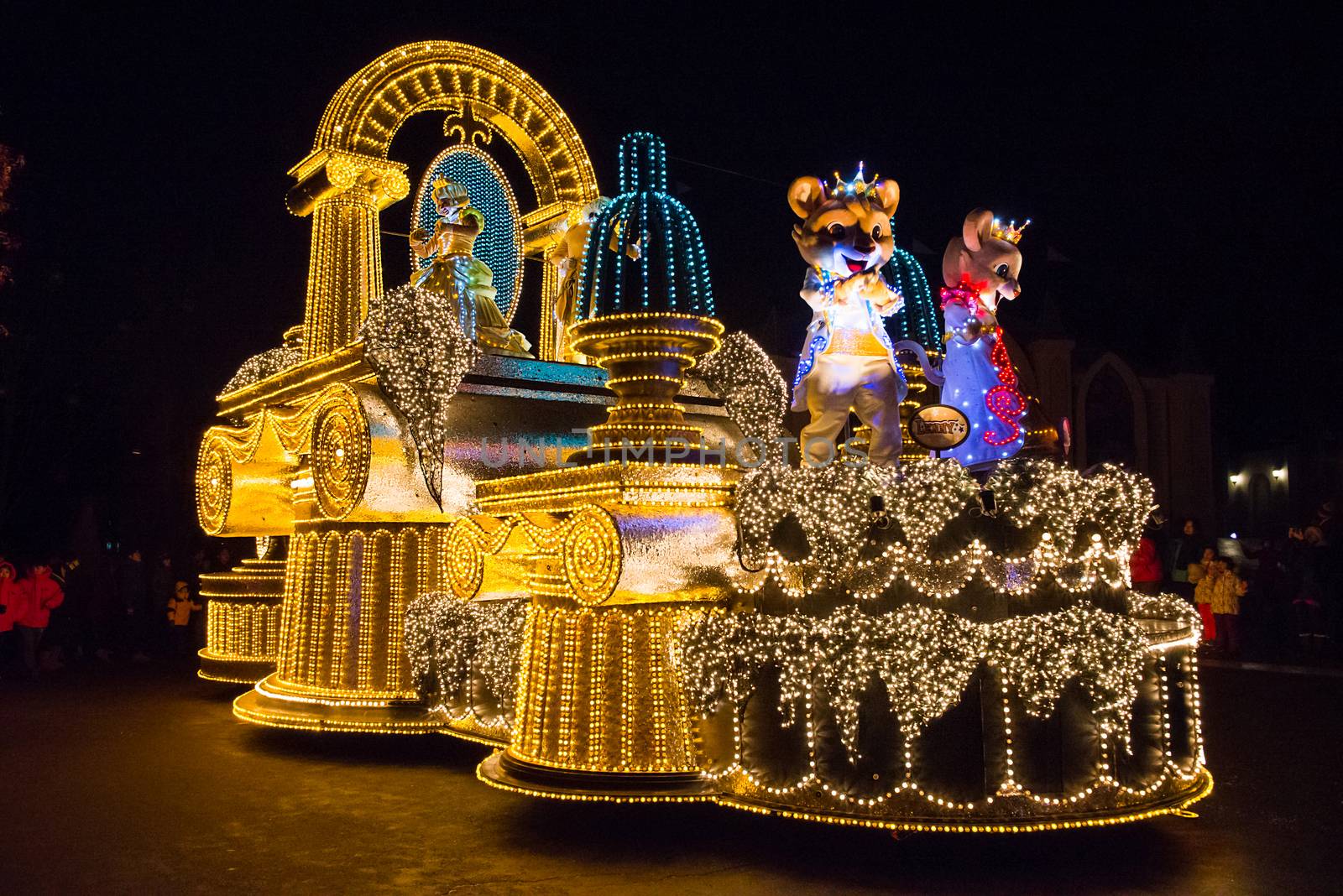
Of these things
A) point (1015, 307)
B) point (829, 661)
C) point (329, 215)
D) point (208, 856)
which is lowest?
point (208, 856)

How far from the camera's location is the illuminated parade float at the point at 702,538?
514 centimetres

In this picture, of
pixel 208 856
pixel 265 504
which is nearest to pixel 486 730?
pixel 208 856

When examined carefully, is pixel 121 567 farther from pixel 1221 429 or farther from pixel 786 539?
pixel 1221 429

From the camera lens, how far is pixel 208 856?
527cm

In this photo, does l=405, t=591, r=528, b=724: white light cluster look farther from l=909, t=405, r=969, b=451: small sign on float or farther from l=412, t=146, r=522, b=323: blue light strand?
l=412, t=146, r=522, b=323: blue light strand

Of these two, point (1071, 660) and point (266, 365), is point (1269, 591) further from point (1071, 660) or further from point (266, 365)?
point (266, 365)

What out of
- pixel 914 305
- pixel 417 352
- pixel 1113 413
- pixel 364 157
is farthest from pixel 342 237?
pixel 1113 413

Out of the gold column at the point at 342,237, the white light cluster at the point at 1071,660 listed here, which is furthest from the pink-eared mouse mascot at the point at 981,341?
the gold column at the point at 342,237

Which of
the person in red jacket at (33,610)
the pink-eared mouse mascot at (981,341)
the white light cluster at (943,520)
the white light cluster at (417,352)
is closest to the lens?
the white light cluster at (943,520)

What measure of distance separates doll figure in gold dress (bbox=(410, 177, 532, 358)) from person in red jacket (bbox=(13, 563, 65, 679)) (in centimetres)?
673

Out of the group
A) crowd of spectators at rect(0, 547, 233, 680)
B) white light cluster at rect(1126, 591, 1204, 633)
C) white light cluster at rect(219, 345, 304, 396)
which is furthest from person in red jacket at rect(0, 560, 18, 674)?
white light cluster at rect(1126, 591, 1204, 633)

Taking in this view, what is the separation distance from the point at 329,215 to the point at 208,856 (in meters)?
6.13

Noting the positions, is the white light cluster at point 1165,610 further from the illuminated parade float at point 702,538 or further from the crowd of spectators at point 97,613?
the crowd of spectators at point 97,613

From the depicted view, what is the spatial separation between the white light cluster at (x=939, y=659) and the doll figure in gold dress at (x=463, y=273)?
200 inches
